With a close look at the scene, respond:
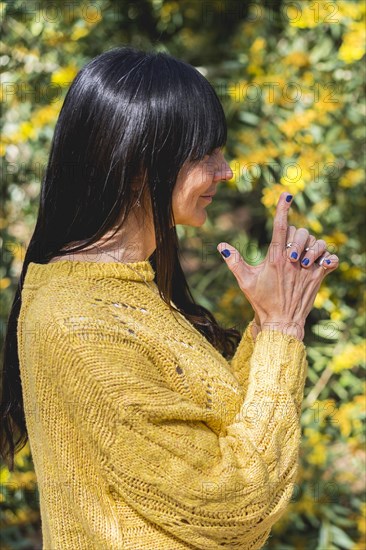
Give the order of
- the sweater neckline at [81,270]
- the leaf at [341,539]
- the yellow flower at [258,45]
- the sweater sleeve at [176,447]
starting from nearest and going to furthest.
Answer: the sweater sleeve at [176,447]
the sweater neckline at [81,270]
the leaf at [341,539]
the yellow flower at [258,45]

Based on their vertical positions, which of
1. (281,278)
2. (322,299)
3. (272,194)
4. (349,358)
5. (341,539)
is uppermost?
(281,278)

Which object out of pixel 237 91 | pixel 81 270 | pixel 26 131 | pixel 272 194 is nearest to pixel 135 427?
pixel 81 270

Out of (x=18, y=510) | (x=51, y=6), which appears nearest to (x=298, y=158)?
(x=51, y=6)

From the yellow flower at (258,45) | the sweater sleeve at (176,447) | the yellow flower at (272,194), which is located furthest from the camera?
the yellow flower at (258,45)

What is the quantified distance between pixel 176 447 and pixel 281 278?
0.30 meters

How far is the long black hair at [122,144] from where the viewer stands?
44.3 inches

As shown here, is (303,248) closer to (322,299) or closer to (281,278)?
(281,278)

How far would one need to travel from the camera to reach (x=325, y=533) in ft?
8.88

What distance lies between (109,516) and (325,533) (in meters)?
1.80

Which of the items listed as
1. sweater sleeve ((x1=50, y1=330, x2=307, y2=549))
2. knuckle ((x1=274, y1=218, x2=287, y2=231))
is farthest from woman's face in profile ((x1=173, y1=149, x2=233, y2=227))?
sweater sleeve ((x1=50, y1=330, x2=307, y2=549))

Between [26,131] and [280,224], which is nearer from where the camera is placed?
[280,224]

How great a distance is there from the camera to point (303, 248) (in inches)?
48.1

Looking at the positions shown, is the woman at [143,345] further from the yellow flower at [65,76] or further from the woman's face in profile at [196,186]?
the yellow flower at [65,76]

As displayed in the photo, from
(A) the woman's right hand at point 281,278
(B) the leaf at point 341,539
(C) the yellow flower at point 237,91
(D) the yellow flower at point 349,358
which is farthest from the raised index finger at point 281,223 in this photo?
(B) the leaf at point 341,539
